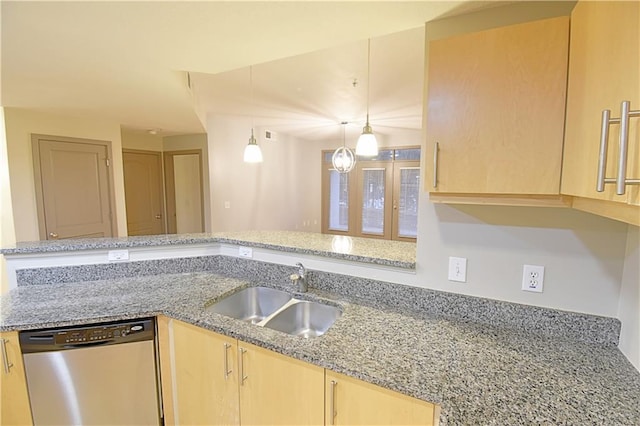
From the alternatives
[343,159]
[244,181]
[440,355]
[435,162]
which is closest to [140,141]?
[244,181]

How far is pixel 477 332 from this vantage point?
51.8 inches

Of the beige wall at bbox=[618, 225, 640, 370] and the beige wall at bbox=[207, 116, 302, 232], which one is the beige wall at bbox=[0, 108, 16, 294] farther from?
the beige wall at bbox=[618, 225, 640, 370]

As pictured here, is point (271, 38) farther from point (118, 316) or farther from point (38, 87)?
point (38, 87)

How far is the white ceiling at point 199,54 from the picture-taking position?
4.39 feet

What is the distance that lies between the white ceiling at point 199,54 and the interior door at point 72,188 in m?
0.46

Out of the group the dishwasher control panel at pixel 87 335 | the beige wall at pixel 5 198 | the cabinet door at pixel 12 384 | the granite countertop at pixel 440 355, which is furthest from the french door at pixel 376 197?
the cabinet door at pixel 12 384

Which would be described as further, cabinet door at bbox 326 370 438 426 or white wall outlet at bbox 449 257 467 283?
white wall outlet at bbox 449 257 467 283

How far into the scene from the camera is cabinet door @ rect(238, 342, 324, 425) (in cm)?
119

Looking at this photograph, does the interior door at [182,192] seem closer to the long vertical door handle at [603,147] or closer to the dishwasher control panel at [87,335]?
the dishwasher control panel at [87,335]

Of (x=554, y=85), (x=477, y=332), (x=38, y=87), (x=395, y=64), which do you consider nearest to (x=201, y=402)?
(x=477, y=332)

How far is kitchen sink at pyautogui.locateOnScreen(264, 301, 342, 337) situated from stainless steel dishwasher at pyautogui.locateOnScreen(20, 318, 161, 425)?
2.29 ft

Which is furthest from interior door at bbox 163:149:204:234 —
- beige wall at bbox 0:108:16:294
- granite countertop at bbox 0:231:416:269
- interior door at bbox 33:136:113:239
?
granite countertop at bbox 0:231:416:269

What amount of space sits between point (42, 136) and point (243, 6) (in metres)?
3.34

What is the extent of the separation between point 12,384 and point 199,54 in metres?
1.94
